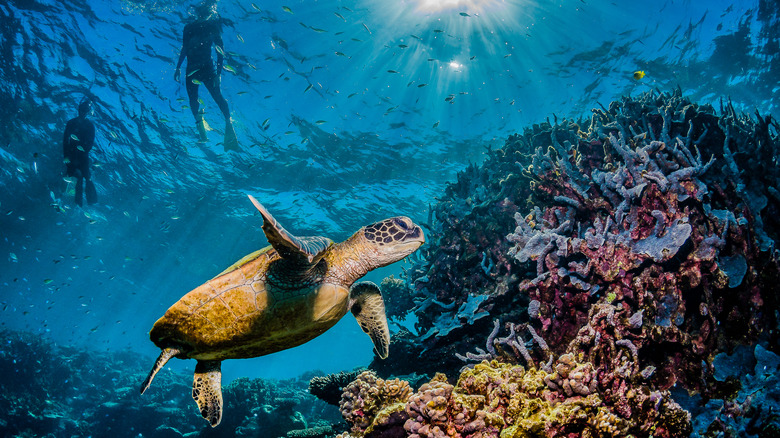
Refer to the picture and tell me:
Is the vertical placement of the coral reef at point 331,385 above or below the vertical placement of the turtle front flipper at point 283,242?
below

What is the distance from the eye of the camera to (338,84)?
13125 millimetres

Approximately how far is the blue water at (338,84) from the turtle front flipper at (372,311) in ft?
13.6

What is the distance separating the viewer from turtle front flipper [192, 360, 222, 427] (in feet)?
12.2

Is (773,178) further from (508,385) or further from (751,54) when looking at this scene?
(751,54)

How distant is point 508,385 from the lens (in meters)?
1.92

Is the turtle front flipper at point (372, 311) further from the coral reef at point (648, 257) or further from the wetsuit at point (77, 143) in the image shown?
the wetsuit at point (77, 143)

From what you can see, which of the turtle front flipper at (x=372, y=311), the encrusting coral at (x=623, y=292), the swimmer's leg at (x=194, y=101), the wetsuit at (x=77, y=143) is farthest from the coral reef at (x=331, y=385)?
the wetsuit at (x=77, y=143)

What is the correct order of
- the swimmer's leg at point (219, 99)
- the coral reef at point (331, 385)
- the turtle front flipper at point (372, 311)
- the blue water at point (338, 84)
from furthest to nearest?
the swimmer's leg at point (219, 99) < the blue water at point (338, 84) < the coral reef at point (331, 385) < the turtle front flipper at point (372, 311)

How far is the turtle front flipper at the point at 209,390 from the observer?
371cm

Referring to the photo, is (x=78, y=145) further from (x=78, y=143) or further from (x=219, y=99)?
(x=219, y=99)

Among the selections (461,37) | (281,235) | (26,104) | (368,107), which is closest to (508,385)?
(281,235)

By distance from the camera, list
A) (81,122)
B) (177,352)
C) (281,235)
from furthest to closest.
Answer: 1. (81,122)
2. (177,352)
3. (281,235)

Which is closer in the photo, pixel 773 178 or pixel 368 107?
pixel 773 178

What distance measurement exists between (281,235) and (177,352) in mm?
2601
